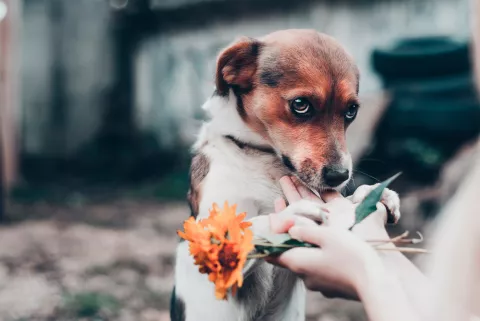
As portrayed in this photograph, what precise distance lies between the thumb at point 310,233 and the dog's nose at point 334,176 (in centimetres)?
31

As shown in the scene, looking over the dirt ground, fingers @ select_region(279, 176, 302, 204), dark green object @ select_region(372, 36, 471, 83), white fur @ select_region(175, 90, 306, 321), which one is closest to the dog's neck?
white fur @ select_region(175, 90, 306, 321)

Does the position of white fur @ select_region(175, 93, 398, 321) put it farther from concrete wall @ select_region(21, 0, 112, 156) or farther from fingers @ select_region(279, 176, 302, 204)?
concrete wall @ select_region(21, 0, 112, 156)

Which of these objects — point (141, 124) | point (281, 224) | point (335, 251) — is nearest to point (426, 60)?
point (141, 124)

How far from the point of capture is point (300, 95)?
84.0 inches

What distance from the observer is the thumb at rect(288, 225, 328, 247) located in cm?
173

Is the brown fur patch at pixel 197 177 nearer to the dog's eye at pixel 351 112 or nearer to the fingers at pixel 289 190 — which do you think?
the fingers at pixel 289 190

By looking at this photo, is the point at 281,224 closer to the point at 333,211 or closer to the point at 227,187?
the point at 333,211

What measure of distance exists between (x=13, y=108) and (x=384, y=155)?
4.04 metres

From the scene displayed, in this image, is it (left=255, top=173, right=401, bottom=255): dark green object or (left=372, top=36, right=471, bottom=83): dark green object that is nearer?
(left=255, top=173, right=401, bottom=255): dark green object

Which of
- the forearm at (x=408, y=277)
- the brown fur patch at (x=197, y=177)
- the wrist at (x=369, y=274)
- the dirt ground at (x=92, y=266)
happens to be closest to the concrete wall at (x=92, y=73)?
the dirt ground at (x=92, y=266)

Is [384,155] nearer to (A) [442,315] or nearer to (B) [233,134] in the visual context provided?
(B) [233,134]

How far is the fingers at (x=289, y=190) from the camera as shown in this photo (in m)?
2.07

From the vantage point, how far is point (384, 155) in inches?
240

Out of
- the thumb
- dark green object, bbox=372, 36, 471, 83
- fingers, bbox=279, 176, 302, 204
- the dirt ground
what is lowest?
the dirt ground
